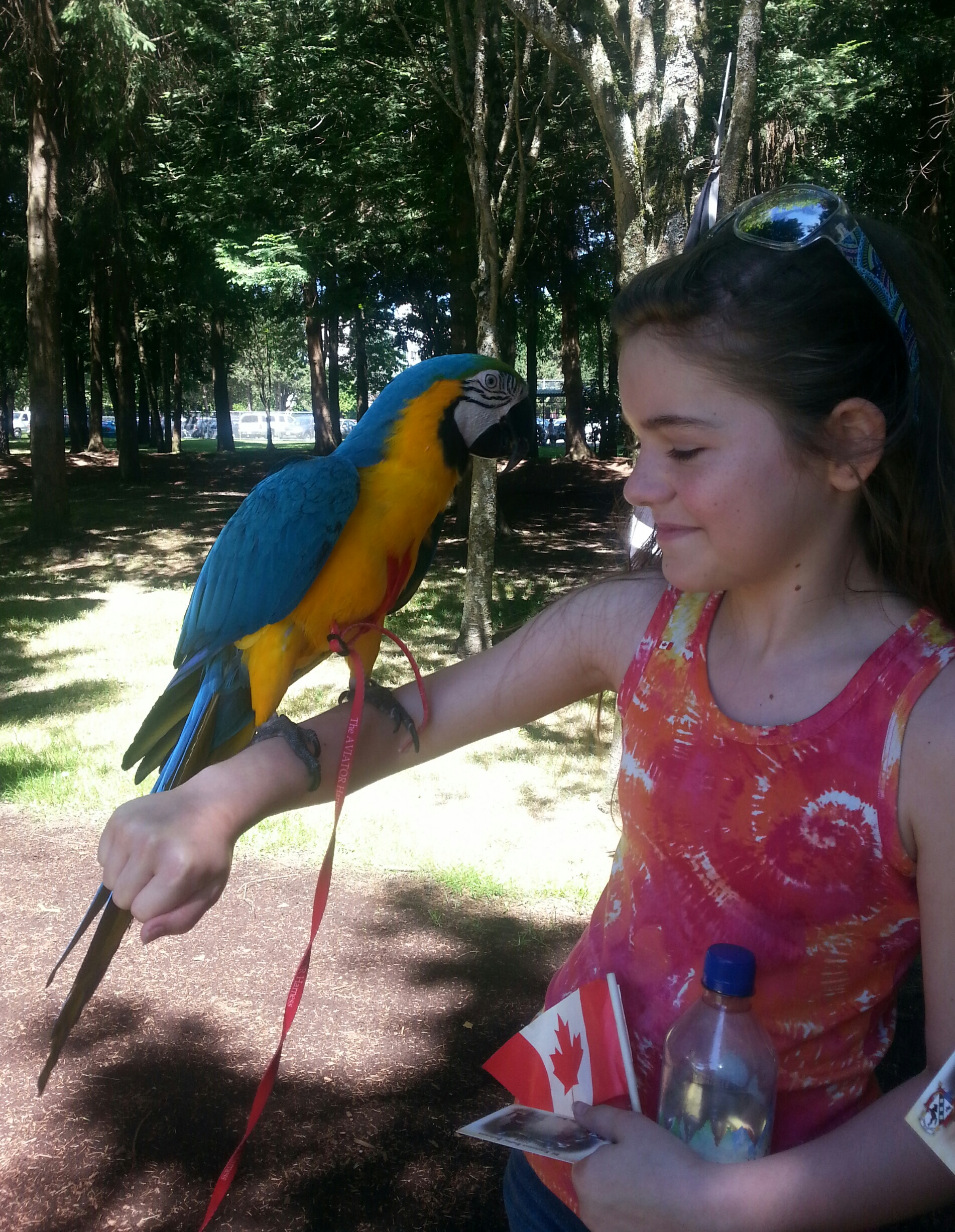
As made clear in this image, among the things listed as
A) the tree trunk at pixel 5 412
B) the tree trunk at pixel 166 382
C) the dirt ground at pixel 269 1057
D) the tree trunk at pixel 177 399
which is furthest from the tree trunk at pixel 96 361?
the dirt ground at pixel 269 1057

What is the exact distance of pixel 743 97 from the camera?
3020mm

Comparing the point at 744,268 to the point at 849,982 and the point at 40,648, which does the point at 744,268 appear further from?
the point at 40,648

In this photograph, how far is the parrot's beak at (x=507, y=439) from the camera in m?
1.81

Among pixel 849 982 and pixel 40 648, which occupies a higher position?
pixel 849 982

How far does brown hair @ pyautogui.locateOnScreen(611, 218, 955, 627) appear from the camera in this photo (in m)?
0.91

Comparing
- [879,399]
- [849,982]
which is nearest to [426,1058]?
[849,982]

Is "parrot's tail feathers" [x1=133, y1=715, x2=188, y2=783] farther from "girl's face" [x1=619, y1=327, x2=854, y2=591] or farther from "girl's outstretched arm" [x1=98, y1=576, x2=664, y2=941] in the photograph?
"girl's face" [x1=619, y1=327, x2=854, y2=591]

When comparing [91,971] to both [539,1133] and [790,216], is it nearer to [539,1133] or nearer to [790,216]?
[539,1133]

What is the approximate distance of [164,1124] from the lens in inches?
86.7

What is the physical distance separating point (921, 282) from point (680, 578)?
0.39m

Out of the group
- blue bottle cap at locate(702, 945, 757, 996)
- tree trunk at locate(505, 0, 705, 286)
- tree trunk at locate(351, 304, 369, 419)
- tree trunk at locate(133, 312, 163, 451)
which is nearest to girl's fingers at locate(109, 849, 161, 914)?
blue bottle cap at locate(702, 945, 757, 996)

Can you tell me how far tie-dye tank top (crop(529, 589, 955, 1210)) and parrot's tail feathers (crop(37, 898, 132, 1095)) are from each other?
58cm

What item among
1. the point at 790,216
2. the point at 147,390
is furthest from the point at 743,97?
the point at 147,390

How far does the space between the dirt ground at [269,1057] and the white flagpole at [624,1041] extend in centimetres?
139
